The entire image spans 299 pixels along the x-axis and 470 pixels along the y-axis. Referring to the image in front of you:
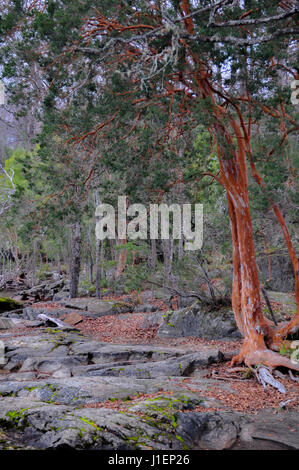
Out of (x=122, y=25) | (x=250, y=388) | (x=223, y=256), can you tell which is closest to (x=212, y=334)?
(x=223, y=256)

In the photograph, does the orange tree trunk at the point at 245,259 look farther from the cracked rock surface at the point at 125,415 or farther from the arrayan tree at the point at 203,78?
the cracked rock surface at the point at 125,415

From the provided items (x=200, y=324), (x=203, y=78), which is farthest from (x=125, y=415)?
(x=200, y=324)

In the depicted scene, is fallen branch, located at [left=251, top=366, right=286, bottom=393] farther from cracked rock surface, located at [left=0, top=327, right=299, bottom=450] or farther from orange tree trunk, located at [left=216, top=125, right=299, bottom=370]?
cracked rock surface, located at [left=0, top=327, right=299, bottom=450]

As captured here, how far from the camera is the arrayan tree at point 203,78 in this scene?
646 centimetres

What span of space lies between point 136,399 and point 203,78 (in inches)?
233

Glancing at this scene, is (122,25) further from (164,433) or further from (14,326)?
(14,326)

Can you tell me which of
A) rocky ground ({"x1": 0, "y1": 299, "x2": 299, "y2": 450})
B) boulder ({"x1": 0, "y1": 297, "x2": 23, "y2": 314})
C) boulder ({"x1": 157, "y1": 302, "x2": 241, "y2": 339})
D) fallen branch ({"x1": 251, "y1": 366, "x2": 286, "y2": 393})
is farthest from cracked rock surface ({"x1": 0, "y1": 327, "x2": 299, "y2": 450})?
boulder ({"x1": 0, "y1": 297, "x2": 23, "y2": 314})

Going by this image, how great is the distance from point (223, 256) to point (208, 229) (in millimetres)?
1221

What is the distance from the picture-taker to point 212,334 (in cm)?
1093

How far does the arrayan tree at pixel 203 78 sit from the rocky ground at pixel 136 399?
1430mm

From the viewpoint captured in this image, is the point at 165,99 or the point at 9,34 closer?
the point at 9,34

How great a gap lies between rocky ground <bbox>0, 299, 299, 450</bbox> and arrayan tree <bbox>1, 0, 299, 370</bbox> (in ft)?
4.69
